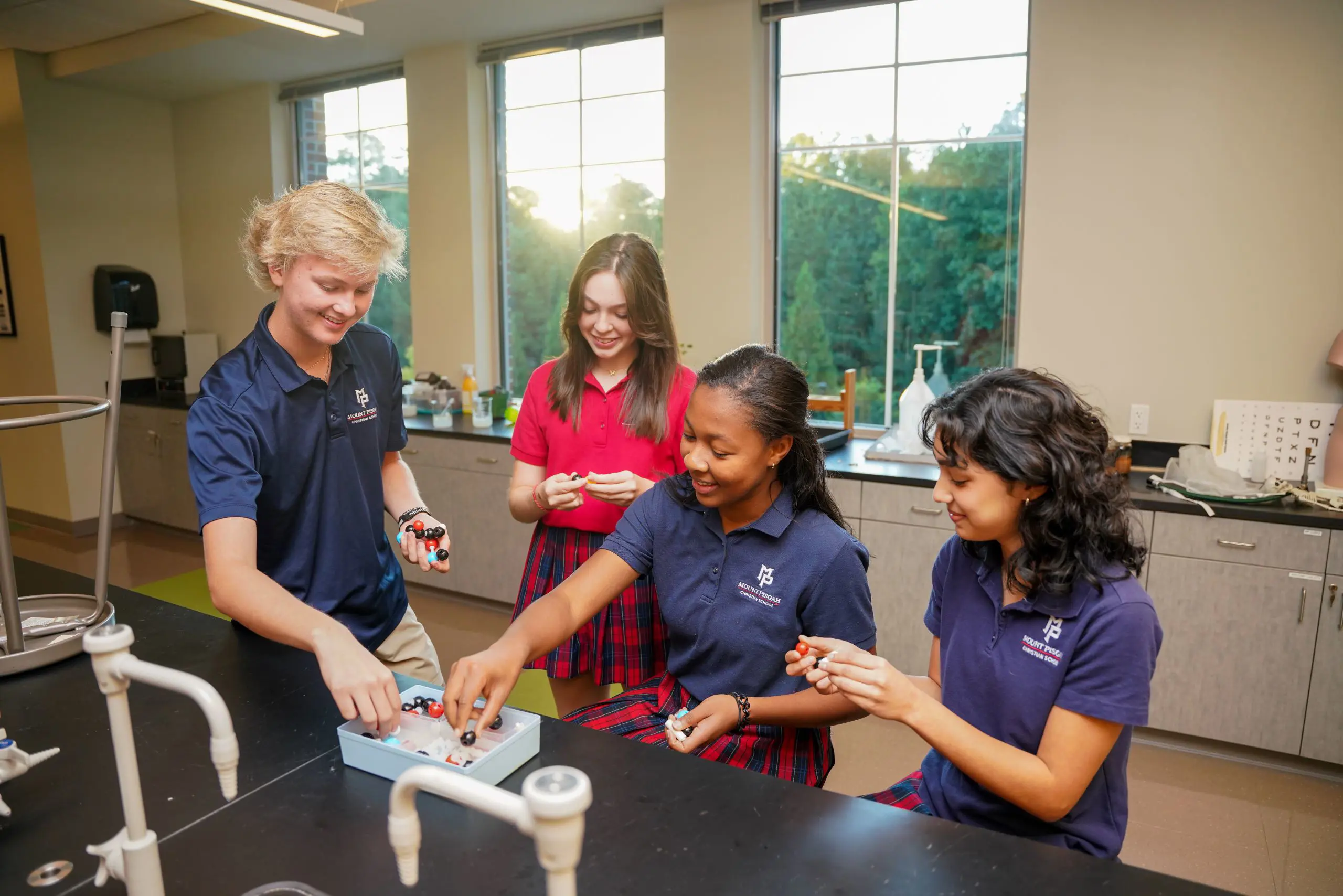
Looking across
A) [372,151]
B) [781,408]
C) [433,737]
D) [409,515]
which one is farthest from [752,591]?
[372,151]

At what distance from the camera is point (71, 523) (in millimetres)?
5609

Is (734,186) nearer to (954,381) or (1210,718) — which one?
(954,381)

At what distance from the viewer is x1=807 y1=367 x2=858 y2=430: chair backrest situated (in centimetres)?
383

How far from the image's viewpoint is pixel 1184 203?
10.1ft

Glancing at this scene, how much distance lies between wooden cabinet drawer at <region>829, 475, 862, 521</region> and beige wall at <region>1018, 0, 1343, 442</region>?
85 cm

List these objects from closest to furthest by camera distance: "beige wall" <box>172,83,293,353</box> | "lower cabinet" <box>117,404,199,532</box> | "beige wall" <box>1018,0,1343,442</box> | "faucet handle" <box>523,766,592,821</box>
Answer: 1. "faucet handle" <box>523,766,592,821</box>
2. "beige wall" <box>1018,0,1343,442</box>
3. "lower cabinet" <box>117,404,199,532</box>
4. "beige wall" <box>172,83,293,353</box>

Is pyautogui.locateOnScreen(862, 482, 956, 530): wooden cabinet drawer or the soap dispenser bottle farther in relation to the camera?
the soap dispenser bottle

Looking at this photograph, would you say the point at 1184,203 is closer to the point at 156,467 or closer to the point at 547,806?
the point at 547,806

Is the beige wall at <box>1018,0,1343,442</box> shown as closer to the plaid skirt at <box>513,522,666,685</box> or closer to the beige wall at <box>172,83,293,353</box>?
the plaid skirt at <box>513,522,666,685</box>

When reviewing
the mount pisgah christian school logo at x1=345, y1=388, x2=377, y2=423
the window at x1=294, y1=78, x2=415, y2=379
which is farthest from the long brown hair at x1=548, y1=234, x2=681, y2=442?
the window at x1=294, y1=78, x2=415, y2=379

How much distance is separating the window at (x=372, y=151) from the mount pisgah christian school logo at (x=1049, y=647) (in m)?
4.38

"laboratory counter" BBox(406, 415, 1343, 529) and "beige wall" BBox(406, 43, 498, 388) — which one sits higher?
"beige wall" BBox(406, 43, 498, 388)

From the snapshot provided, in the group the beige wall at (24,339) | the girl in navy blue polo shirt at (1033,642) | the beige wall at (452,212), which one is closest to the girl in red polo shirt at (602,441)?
the girl in navy blue polo shirt at (1033,642)

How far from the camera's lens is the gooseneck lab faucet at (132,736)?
2.40 feet
